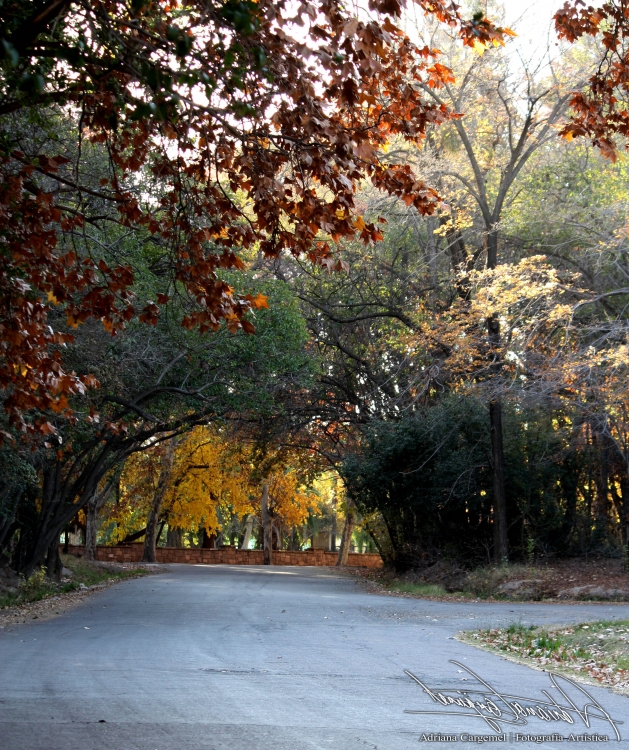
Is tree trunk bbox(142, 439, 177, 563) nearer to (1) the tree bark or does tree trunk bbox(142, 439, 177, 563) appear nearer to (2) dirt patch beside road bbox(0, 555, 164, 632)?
(2) dirt patch beside road bbox(0, 555, 164, 632)

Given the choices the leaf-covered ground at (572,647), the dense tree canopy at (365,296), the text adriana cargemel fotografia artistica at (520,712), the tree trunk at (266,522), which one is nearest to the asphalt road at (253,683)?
the text adriana cargemel fotografia artistica at (520,712)

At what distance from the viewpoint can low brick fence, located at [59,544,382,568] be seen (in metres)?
42.4

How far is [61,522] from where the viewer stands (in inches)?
866

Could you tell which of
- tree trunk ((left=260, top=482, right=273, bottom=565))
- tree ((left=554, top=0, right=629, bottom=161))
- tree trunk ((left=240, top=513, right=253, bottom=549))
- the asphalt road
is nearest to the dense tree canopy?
tree ((left=554, top=0, right=629, bottom=161))

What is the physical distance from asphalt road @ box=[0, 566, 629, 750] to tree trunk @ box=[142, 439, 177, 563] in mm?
21080

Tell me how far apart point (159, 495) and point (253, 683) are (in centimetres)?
3035

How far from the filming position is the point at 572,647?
33.6 ft

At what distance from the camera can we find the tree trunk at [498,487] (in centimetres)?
2253

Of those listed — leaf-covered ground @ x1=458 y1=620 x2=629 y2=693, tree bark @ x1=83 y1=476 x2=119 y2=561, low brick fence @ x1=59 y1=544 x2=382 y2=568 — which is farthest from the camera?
low brick fence @ x1=59 y1=544 x2=382 y2=568

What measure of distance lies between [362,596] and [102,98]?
660 inches

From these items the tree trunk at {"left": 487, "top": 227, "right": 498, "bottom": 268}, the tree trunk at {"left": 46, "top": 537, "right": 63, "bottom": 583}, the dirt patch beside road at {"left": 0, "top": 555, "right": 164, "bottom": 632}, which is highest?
the tree trunk at {"left": 487, "top": 227, "right": 498, "bottom": 268}

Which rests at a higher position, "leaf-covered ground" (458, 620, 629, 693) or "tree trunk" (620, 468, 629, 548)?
"tree trunk" (620, 468, 629, 548)

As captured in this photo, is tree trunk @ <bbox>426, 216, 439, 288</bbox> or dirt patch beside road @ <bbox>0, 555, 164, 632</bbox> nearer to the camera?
dirt patch beside road @ <bbox>0, 555, 164, 632</bbox>

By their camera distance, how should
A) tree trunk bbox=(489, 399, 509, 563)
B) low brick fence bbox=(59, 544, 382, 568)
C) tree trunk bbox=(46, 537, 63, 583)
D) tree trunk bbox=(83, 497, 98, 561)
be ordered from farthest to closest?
low brick fence bbox=(59, 544, 382, 568) < tree trunk bbox=(83, 497, 98, 561) < tree trunk bbox=(46, 537, 63, 583) < tree trunk bbox=(489, 399, 509, 563)
